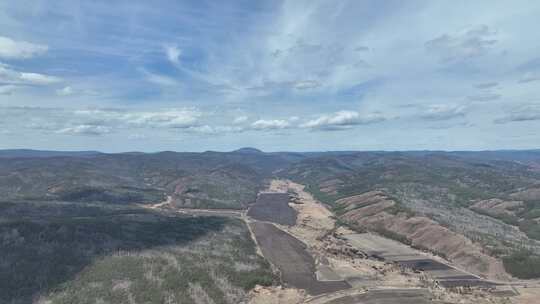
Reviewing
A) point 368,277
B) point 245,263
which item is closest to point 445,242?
point 368,277

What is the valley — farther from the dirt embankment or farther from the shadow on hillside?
the dirt embankment

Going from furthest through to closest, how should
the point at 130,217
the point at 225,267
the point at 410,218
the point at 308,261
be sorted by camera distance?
the point at 410,218 < the point at 130,217 < the point at 308,261 < the point at 225,267

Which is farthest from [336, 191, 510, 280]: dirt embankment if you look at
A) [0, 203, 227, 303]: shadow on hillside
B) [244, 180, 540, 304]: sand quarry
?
[0, 203, 227, 303]: shadow on hillside

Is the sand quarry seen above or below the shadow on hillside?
below

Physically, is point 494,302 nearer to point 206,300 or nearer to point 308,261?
point 308,261

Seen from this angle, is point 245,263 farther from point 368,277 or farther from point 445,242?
point 445,242

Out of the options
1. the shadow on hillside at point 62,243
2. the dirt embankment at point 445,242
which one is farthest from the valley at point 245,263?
the dirt embankment at point 445,242

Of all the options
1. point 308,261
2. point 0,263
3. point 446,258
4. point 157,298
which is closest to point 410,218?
point 446,258

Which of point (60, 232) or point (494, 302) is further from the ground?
point (60, 232)

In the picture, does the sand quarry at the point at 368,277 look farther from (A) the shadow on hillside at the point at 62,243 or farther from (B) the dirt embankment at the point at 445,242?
(A) the shadow on hillside at the point at 62,243
